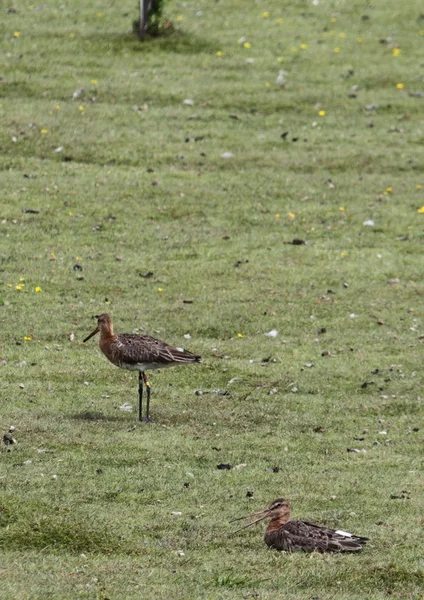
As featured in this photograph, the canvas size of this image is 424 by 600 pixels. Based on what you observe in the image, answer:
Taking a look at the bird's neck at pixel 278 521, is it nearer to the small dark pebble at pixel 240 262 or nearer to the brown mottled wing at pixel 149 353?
the brown mottled wing at pixel 149 353

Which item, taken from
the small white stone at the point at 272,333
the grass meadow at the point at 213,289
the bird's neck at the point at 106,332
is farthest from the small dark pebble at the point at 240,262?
the bird's neck at the point at 106,332

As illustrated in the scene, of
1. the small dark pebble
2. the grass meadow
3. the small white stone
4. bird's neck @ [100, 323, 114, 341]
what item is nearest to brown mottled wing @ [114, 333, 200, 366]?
bird's neck @ [100, 323, 114, 341]

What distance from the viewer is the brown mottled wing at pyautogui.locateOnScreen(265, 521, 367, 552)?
1108 centimetres

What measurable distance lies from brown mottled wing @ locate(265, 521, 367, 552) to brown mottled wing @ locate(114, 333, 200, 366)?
467 cm

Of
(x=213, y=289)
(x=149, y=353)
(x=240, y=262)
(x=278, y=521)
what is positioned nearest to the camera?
(x=278, y=521)

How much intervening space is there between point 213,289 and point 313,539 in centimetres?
1122

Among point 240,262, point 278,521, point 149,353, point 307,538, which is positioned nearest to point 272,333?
point 240,262

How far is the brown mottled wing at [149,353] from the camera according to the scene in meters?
15.6

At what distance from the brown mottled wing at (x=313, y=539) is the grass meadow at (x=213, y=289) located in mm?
143

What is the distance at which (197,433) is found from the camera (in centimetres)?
1545

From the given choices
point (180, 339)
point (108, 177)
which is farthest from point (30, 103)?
point (180, 339)

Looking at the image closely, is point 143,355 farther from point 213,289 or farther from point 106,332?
point 213,289

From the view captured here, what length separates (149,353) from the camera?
15.6 metres

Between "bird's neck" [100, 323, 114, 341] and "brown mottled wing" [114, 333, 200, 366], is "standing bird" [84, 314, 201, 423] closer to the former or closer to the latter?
"brown mottled wing" [114, 333, 200, 366]
